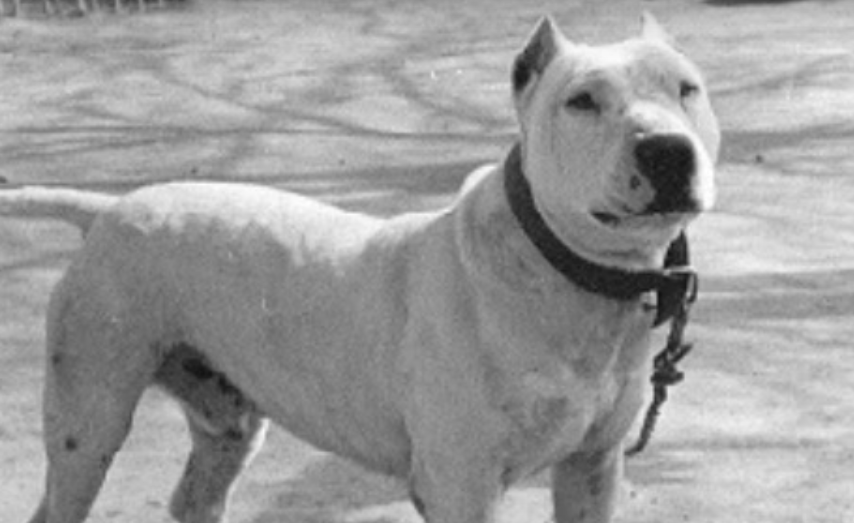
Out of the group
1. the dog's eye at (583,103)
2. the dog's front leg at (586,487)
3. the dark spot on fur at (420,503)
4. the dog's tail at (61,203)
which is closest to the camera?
the dog's eye at (583,103)

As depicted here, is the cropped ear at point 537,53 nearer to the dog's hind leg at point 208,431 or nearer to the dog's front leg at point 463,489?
A: the dog's front leg at point 463,489

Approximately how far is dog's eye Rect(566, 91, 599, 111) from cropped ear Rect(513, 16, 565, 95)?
0.64ft

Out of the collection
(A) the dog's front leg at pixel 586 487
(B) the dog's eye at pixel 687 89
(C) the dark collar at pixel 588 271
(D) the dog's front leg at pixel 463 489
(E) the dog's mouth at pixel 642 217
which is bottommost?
(A) the dog's front leg at pixel 586 487

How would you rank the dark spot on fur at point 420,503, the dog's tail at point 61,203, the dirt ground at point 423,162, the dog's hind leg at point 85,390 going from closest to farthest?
the dark spot on fur at point 420,503, the dog's hind leg at point 85,390, the dog's tail at point 61,203, the dirt ground at point 423,162

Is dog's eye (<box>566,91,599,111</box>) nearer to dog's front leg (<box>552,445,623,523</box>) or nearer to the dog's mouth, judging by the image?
the dog's mouth

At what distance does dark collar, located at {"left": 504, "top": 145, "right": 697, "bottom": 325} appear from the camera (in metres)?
4.13

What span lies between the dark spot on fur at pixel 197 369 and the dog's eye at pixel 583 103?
1.27 metres

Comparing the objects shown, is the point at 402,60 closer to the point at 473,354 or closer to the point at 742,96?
the point at 742,96

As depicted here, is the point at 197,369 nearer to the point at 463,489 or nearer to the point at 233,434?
the point at 233,434

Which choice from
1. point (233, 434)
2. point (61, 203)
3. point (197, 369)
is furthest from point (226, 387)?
point (61, 203)

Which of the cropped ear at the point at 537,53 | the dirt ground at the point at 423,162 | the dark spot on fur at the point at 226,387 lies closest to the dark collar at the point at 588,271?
the cropped ear at the point at 537,53

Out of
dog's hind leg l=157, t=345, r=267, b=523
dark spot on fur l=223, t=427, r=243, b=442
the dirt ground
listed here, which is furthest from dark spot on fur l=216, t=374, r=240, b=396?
the dirt ground

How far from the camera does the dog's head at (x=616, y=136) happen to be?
12.6ft

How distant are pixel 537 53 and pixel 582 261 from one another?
0.42 metres
